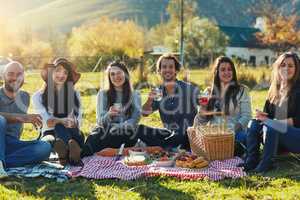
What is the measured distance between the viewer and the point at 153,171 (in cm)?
519

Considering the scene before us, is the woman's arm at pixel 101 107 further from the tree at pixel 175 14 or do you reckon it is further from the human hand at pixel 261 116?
the tree at pixel 175 14

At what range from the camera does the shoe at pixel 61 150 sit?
5.47 meters

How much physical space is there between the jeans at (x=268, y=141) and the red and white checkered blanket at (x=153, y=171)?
24 centimetres

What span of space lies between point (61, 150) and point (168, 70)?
6.42 feet

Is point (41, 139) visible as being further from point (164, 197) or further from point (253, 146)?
point (253, 146)

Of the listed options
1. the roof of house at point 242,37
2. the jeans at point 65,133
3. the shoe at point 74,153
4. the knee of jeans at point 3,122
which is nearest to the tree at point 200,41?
the roof of house at point 242,37

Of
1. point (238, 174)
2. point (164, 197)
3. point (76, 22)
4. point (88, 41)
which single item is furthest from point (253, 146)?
point (76, 22)

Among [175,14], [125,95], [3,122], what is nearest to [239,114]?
[125,95]

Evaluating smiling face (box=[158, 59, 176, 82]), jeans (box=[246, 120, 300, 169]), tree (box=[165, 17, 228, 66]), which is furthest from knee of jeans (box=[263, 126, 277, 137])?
tree (box=[165, 17, 228, 66])

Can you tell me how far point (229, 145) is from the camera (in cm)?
579

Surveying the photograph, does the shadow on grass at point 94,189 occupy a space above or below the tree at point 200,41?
below

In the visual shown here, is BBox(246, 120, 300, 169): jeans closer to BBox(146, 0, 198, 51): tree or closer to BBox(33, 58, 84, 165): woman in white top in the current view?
BBox(33, 58, 84, 165): woman in white top

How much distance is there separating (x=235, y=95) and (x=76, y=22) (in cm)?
12973

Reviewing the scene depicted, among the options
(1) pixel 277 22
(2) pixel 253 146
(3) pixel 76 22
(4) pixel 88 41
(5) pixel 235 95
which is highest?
(3) pixel 76 22
